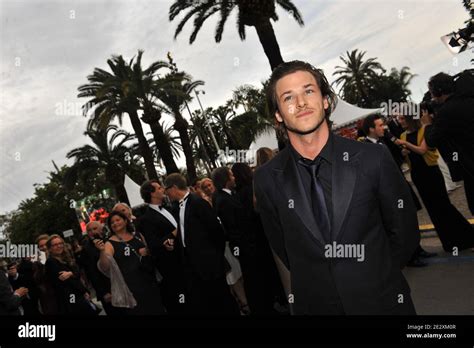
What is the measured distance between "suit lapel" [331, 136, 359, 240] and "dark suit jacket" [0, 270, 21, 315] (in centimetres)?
384

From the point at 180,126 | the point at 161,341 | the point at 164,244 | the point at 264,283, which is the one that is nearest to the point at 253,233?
the point at 264,283

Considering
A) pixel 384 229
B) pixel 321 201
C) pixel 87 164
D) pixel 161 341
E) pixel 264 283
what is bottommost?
pixel 161 341

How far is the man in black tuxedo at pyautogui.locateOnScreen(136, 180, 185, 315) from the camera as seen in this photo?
17.5 feet

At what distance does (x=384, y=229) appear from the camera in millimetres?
2270

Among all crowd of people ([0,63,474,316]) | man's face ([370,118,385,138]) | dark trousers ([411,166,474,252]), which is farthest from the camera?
man's face ([370,118,385,138])

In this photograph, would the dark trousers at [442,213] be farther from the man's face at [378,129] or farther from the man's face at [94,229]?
the man's face at [94,229]

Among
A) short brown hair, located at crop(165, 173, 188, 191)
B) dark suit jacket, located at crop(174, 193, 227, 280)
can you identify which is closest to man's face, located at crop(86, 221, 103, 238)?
short brown hair, located at crop(165, 173, 188, 191)

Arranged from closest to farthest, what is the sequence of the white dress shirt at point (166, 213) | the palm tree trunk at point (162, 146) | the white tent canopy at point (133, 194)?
1. the white dress shirt at point (166, 213)
2. the white tent canopy at point (133, 194)
3. the palm tree trunk at point (162, 146)

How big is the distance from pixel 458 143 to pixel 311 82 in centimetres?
293

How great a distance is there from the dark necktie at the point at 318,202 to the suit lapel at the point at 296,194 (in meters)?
0.04

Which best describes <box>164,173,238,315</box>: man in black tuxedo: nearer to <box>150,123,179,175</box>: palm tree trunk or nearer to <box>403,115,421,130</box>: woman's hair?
<box>403,115,421,130</box>: woman's hair

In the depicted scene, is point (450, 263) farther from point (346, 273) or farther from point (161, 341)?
point (346, 273)

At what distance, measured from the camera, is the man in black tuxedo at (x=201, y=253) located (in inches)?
199

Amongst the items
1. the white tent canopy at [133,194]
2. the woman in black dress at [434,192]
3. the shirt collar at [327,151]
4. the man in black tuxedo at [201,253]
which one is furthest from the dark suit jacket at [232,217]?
the white tent canopy at [133,194]
